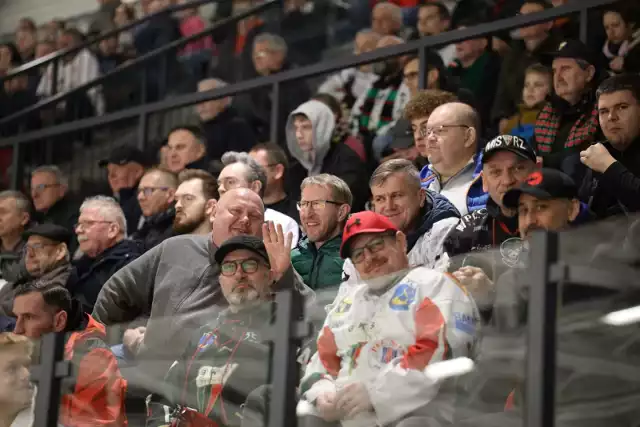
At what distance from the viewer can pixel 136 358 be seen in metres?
4.85

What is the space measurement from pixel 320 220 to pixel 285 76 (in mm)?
2613

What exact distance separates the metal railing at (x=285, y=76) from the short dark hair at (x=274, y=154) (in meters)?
0.72

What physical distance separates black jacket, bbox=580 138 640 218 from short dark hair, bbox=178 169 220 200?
2.38m

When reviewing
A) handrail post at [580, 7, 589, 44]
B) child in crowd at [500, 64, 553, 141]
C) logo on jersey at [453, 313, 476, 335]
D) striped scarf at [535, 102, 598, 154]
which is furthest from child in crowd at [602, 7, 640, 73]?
logo on jersey at [453, 313, 476, 335]

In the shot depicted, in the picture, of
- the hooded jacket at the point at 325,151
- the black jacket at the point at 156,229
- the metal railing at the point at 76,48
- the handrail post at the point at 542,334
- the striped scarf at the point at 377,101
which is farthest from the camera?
the metal railing at the point at 76,48

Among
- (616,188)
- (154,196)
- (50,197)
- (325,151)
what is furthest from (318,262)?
(50,197)

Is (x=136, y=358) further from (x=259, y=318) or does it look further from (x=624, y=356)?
(x=624, y=356)

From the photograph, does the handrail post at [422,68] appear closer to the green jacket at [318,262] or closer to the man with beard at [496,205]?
the green jacket at [318,262]

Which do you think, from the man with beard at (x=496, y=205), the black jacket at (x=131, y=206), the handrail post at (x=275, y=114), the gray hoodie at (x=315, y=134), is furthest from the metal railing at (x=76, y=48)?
the man with beard at (x=496, y=205)

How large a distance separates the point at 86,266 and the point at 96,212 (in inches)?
16.0

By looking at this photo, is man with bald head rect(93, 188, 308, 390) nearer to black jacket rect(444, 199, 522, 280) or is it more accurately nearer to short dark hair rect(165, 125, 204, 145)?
black jacket rect(444, 199, 522, 280)

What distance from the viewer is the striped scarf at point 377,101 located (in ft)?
28.7

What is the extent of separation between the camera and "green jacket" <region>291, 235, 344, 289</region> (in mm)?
6113

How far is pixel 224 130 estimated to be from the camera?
9.40 m
